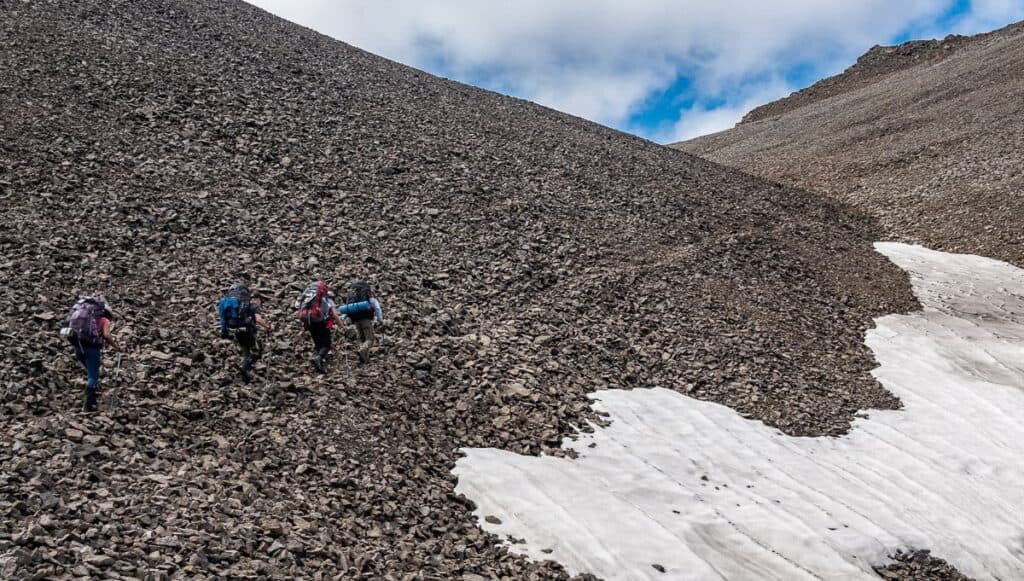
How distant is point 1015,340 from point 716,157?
2791cm

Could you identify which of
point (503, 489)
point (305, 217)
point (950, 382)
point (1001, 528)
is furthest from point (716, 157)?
point (503, 489)

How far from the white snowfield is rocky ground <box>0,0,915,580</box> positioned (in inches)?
23.5

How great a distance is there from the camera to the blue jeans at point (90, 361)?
929 cm

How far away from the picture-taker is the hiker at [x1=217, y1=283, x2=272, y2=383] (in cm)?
1108

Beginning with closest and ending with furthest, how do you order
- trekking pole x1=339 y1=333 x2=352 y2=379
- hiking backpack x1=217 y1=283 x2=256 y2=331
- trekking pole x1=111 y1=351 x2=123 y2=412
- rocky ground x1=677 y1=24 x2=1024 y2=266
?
1. trekking pole x1=111 y1=351 x2=123 y2=412
2. hiking backpack x1=217 y1=283 x2=256 y2=331
3. trekking pole x1=339 y1=333 x2=352 y2=379
4. rocky ground x1=677 y1=24 x2=1024 y2=266

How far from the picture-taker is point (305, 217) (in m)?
17.6

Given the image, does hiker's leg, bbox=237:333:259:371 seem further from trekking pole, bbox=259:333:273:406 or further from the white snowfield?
the white snowfield

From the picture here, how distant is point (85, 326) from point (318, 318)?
3.44 metres

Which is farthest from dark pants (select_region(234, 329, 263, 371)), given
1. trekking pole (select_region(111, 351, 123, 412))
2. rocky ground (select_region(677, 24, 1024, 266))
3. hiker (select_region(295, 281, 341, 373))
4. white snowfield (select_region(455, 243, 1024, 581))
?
rocky ground (select_region(677, 24, 1024, 266))

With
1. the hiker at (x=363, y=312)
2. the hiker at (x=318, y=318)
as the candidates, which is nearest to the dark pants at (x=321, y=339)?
the hiker at (x=318, y=318)

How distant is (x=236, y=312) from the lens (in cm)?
1106

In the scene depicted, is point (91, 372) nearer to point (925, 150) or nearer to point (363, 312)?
point (363, 312)

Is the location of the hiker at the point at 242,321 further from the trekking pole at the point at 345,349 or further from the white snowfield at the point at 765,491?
the white snowfield at the point at 765,491

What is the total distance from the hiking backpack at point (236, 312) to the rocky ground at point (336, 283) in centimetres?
82
